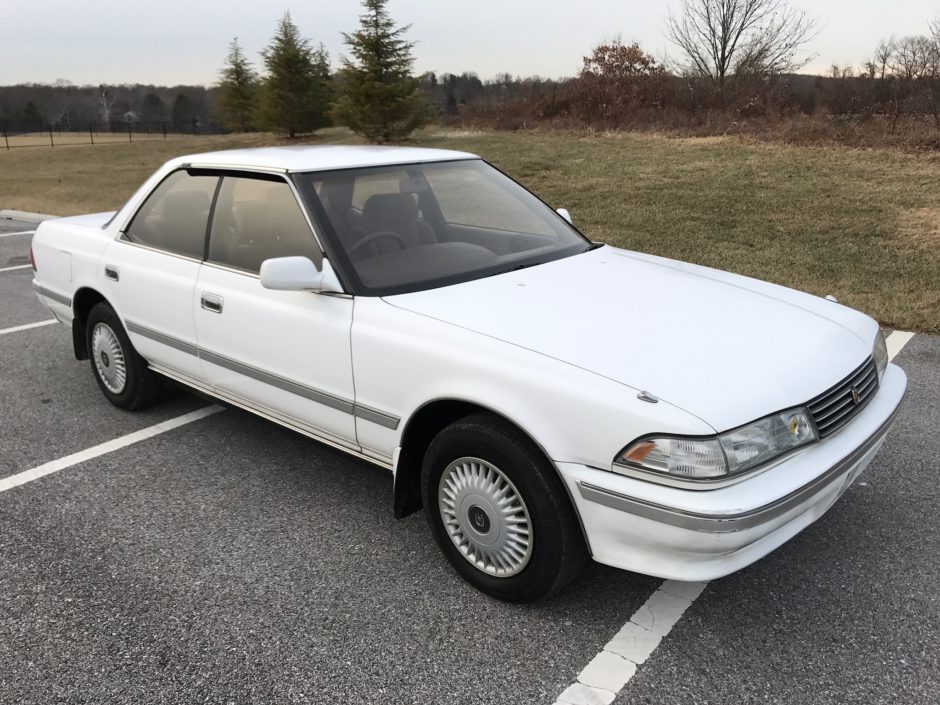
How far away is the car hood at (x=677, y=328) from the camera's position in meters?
2.39

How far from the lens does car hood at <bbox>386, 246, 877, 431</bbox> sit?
2.39 meters

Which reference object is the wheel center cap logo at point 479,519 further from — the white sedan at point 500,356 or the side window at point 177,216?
the side window at point 177,216

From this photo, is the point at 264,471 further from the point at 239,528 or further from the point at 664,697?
the point at 664,697

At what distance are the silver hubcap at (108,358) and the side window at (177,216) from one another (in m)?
0.65

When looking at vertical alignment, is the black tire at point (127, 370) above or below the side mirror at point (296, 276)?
below

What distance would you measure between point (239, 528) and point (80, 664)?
3.06ft

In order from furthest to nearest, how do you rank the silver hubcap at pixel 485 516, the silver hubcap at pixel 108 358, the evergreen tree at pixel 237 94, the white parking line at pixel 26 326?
1. the evergreen tree at pixel 237 94
2. the white parking line at pixel 26 326
3. the silver hubcap at pixel 108 358
4. the silver hubcap at pixel 485 516

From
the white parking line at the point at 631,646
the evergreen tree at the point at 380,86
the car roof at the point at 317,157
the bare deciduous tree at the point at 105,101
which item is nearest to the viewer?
the white parking line at the point at 631,646

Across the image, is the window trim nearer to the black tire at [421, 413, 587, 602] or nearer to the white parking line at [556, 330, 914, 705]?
the black tire at [421, 413, 587, 602]

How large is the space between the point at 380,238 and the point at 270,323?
62cm

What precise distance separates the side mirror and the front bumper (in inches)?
50.6

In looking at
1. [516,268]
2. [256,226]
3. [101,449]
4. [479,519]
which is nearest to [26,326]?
[101,449]

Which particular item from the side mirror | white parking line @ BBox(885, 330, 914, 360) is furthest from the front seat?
white parking line @ BBox(885, 330, 914, 360)

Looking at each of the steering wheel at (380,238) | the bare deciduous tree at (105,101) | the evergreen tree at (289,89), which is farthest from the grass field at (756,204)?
the bare deciduous tree at (105,101)
